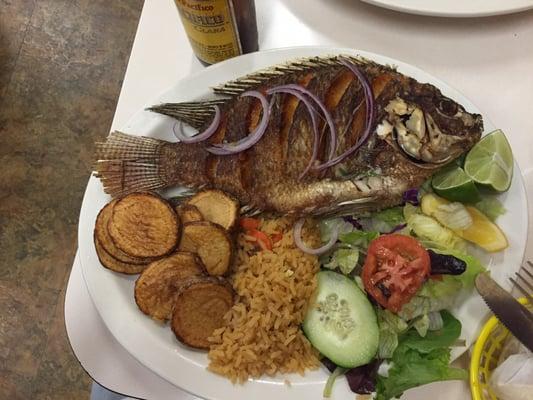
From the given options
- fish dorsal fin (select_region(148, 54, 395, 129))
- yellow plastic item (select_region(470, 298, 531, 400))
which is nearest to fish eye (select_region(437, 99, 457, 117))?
fish dorsal fin (select_region(148, 54, 395, 129))

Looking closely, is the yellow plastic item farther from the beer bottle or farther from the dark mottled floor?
the dark mottled floor

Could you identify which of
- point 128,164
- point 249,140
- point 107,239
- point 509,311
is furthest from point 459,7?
point 107,239

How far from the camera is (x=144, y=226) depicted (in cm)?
125

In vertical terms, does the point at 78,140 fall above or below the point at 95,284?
below

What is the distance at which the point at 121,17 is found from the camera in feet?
8.02

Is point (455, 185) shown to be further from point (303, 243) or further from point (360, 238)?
point (303, 243)

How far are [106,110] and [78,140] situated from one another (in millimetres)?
174

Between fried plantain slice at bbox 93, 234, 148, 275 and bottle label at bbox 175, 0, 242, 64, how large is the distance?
0.57m

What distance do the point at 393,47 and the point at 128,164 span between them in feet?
2.65

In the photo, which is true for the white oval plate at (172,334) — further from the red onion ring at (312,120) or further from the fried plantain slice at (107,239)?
the red onion ring at (312,120)

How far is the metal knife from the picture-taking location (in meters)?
1.05

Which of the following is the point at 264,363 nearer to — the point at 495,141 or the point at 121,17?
the point at 495,141

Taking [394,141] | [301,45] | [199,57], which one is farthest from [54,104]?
[394,141]

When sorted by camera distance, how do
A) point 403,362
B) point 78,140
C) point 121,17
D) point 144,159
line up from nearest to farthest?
point 403,362 → point 144,159 → point 78,140 → point 121,17
